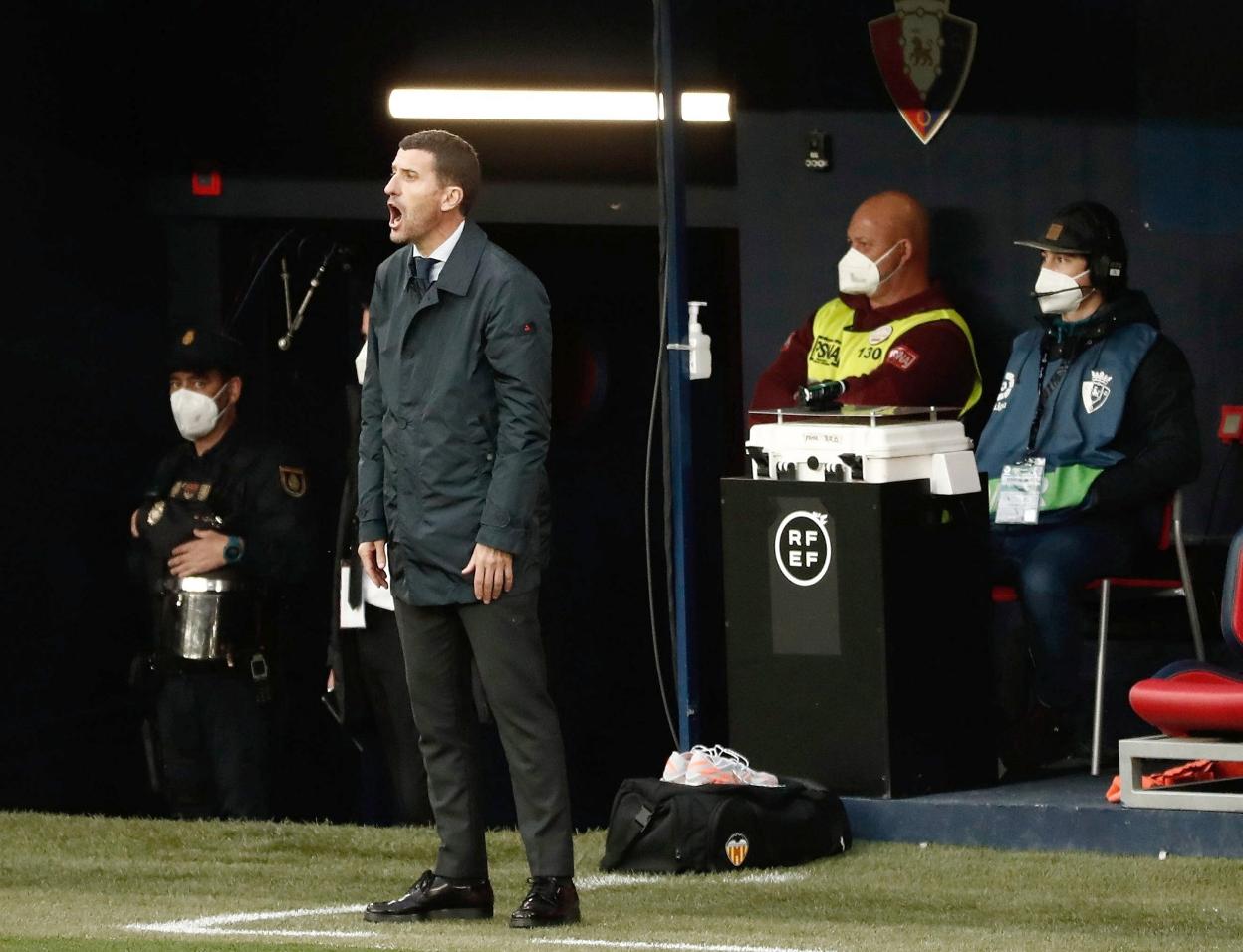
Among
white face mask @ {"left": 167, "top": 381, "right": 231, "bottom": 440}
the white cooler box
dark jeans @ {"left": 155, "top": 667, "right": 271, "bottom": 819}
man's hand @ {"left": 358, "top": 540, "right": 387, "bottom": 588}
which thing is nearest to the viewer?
man's hand @ {"left": 358, "top": 540, "right": 387, "bottom": 588}

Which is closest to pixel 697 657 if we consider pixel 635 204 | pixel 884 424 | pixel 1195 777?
pixel 884 424

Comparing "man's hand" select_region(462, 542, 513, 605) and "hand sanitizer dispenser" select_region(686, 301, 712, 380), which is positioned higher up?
"hand sanitizer dispenser" select_region(686, 301, 712, 380)

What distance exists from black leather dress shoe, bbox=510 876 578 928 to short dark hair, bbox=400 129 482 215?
1.46 metres

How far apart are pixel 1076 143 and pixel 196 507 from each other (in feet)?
10.2

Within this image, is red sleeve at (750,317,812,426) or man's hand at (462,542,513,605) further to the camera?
red sleeve at (750,317,812,426)

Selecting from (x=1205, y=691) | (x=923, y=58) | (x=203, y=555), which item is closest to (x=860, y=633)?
(x=1205, y=691)

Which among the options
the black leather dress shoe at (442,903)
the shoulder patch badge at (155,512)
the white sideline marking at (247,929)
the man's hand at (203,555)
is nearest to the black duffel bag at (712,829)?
the white sideline marking at (247,929)

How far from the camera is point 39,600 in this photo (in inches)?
385

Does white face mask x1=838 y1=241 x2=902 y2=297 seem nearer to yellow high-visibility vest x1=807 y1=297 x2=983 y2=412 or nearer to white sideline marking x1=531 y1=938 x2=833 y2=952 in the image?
yellow high-visibility vest x1=807 y1=297 x2=983 y2=412

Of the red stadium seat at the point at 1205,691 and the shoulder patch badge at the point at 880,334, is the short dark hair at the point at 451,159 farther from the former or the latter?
the shoulder patch badge at the point at 880,334

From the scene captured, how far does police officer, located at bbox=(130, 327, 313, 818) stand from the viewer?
8820 millimetres

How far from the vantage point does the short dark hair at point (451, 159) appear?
227 inches

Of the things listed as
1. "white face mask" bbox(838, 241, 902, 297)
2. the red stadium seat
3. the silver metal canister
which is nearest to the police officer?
the silver metal canister

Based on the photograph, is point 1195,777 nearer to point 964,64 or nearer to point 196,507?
point 964,64
